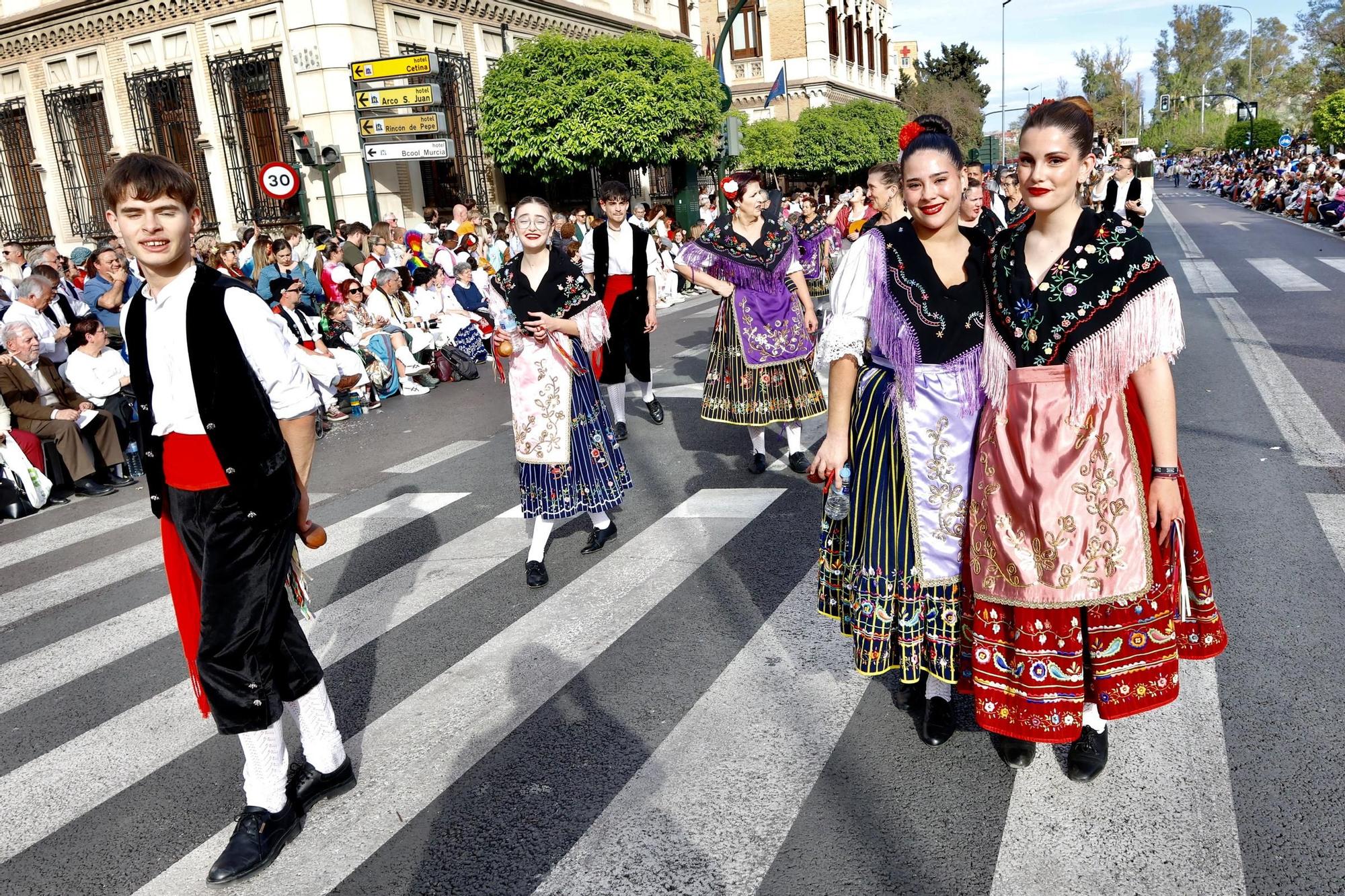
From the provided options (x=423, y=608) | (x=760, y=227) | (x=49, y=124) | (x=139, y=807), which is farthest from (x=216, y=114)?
(x=139, y=807)

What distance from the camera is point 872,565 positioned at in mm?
3051

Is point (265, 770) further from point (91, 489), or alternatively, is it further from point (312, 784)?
point (91, 489)

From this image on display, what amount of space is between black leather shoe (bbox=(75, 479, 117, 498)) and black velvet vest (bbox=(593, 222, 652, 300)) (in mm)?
4117

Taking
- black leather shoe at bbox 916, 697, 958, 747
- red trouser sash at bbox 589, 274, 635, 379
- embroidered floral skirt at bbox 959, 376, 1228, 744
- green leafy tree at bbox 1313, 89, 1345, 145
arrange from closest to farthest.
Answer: embroidered floral skirt at bbox 959, 376, 1228, 744
black leather shoe at bbox 916, 697, 958, 747
red trouser sash at bbox 589, 274, 635, 379
green leafy tree at bbox 1313, 89, 1345, 145

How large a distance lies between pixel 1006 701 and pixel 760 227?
14.1 feet

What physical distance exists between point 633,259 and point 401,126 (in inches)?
420

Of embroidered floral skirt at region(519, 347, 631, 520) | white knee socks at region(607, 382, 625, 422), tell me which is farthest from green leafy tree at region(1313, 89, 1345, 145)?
embroidered floral skirt at region(519, 347, 631, 520)

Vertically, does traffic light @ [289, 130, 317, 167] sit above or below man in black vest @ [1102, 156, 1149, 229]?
above

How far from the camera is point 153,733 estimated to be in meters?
3.78

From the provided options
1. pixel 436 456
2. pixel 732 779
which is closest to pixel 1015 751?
pixel 732 779

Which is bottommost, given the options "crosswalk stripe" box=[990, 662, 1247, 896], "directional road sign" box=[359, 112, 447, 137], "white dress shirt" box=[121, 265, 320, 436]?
"crosswalk stripe" box=[990, 662, 1247, 896]

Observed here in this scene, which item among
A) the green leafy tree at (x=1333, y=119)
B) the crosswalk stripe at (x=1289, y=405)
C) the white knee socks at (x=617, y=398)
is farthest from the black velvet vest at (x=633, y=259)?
the green leafy tree at (x=1333, y=119)

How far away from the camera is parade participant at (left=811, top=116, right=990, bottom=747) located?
2.94 m

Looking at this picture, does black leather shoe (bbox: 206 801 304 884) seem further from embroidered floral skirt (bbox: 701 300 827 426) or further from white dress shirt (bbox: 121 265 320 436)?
embroidered floral skirt (bbox: 701 300 827 426)
